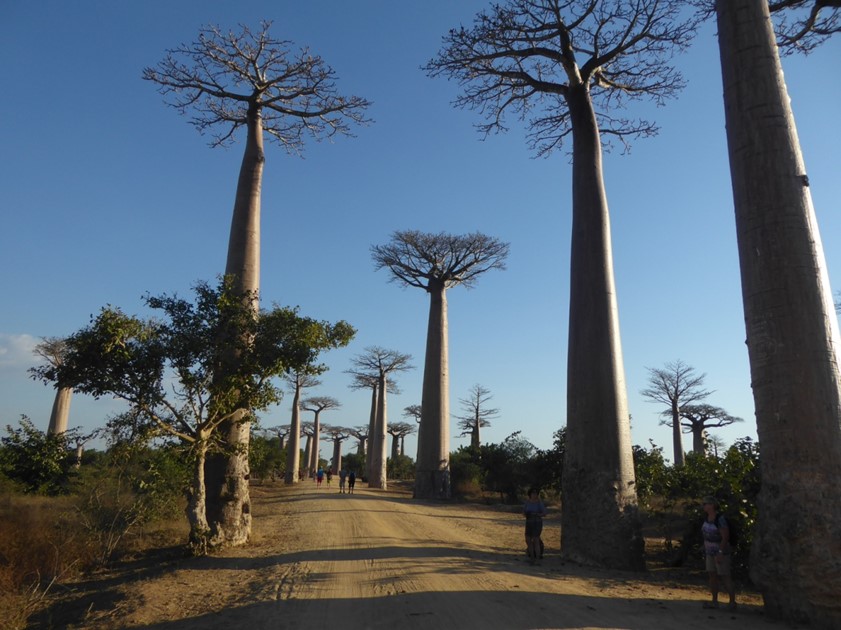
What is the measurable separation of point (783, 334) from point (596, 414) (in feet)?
11.4

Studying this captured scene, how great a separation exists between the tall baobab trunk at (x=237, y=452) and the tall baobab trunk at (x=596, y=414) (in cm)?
514

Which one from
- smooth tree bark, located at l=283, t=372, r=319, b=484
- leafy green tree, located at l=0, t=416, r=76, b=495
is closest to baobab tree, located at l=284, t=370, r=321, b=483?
smooth tree bark, located at l=283, t=372, r=319, b=484

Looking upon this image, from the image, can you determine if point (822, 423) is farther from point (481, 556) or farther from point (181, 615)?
point (181, 615)

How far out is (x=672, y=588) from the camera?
7.29 meters

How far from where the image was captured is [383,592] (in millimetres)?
6340

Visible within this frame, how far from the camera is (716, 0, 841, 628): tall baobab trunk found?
5.42 meters

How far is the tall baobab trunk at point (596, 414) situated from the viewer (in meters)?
8.59

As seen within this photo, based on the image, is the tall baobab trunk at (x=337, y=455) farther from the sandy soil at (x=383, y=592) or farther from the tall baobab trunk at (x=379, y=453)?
the sandy soil at (x=383, y=592)

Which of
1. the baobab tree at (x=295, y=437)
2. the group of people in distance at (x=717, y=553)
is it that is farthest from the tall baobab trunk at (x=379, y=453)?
the group of people in distance at (x=717, y=553)

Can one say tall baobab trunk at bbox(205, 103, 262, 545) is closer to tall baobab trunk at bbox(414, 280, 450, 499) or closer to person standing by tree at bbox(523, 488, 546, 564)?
person standing by tree at bbox(523, 488, 546, 564)

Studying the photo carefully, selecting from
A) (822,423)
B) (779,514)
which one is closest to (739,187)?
(822,423)

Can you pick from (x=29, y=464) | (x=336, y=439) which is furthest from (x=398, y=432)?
(x=29, y=464)

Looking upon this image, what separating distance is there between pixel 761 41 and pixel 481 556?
24.5 feet

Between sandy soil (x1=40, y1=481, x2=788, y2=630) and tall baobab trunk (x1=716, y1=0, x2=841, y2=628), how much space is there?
0.64m
